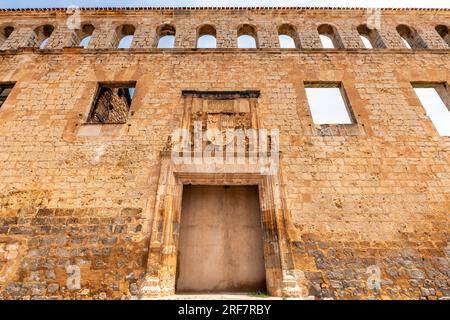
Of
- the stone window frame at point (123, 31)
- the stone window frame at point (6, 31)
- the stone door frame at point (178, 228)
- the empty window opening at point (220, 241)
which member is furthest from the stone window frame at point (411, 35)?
the stone window frame at point (6, 31)

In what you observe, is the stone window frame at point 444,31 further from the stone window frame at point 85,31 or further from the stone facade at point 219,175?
the stone window frame at point 85,31

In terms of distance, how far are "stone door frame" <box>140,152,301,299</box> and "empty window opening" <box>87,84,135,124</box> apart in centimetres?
271

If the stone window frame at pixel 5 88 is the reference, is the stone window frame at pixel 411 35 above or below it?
above

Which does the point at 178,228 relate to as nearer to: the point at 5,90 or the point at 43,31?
the point at 5,90

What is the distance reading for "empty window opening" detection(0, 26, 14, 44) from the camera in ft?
26.4

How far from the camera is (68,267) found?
4.16 m

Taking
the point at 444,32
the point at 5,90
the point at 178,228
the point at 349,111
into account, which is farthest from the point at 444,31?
the point at 5,90

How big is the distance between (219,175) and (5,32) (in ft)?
29.6

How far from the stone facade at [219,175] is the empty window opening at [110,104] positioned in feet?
0.86

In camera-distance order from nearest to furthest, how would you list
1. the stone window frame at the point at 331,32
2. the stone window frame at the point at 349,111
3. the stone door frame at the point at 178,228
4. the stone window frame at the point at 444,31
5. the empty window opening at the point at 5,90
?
the stone door frame at the point at 178,228 < the stone window frame at the point at 349,111 < the empty window opening at the point at 5,90 < the stone window frame at the point at 331,32 < the stone window frame at the point at 444,31

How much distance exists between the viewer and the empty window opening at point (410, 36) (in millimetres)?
7863
